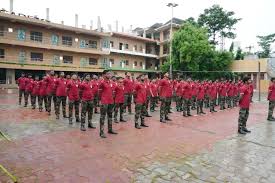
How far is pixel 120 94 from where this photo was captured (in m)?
11.1

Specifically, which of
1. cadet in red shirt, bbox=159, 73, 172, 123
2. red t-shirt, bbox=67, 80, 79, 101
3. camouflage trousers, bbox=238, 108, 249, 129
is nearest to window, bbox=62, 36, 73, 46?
red t-shirt, bbox=67, 80, 79, 101

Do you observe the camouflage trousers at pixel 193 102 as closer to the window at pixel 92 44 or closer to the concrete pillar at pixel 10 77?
the concrete pillar at pixel 10 77

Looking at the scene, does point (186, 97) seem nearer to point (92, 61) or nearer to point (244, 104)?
point (244, 104)

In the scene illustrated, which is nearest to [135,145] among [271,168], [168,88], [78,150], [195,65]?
[78,150]

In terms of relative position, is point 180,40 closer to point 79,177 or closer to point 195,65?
point 195,65

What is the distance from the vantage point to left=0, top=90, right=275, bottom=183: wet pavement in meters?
5.91

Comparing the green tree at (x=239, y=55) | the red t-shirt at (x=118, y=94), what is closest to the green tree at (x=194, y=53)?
the green tree at (x=239, y=55)

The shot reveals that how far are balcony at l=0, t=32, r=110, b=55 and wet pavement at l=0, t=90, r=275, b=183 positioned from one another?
73.2 ft

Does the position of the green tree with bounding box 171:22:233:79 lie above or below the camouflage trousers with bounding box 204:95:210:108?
above

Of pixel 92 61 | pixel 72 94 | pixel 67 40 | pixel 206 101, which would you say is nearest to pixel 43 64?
pixel 67 40

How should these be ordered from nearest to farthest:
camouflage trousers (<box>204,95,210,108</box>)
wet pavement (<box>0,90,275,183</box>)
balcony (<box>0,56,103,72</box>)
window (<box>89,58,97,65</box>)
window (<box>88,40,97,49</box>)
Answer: wet pavement (<box>0,90,275,183</box>) → camouflage trousers (<box>204,95,210,108</box>) → balcony (<box>0,56,103,72</box>) → window (<box>88,40,97,49</box>) → window (<box>89,58,97,65</box>)

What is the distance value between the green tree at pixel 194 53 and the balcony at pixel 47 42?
36.2 ft

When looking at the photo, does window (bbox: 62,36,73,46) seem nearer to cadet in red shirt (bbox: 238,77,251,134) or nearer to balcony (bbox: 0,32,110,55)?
balcony (bbox: 0,32,110,55)

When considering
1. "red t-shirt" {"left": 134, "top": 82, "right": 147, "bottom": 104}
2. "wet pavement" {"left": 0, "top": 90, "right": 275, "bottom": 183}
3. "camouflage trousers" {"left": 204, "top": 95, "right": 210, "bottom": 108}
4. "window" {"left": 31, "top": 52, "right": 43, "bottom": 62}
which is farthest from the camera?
"window" {"left": 31, "top": 52, "right": 43, "bottom": 62}
